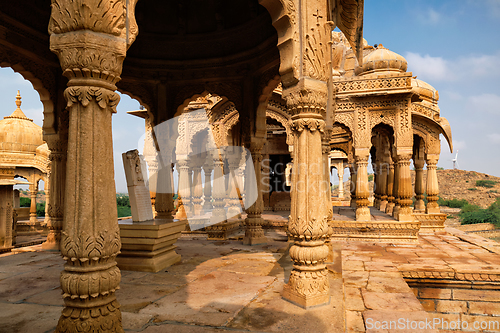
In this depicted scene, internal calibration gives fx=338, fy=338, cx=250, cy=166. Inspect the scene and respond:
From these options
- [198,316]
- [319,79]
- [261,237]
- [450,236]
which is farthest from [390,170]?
[198,316]

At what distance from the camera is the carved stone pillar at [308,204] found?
3812 millimetres

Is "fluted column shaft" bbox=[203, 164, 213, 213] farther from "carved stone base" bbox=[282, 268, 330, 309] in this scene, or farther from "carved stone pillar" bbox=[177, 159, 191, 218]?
"carved stone base" bbox=[282, 268, 330, 309]

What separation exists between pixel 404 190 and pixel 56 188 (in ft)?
32.9

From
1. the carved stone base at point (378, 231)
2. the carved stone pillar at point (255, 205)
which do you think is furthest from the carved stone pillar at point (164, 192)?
the carved stone base at point (378, 231)

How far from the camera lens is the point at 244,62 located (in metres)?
7.64

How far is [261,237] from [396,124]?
6340 millimetres

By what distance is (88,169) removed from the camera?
2641 mm

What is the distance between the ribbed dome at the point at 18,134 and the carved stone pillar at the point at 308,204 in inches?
713

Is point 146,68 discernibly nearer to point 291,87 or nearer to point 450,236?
point 291,87

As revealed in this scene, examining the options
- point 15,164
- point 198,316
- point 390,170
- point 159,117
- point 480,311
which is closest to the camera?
point 198,316

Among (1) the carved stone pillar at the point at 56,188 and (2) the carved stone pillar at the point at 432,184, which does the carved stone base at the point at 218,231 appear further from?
(2) the carved stone pillar at the point at 432,184

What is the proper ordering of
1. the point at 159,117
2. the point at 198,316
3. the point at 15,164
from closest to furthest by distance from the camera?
1. the point at 198,316
2. the point at 159,117
3. the point at 15,164

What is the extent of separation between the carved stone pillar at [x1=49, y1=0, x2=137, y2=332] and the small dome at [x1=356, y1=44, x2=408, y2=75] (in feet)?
35.3

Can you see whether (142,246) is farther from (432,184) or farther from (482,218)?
(482,218)
